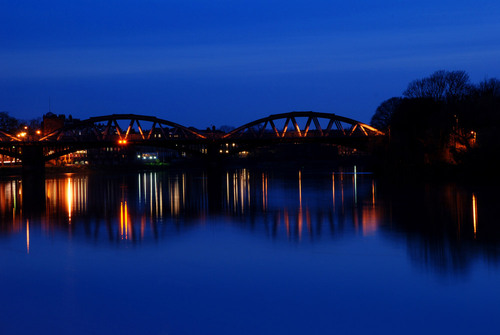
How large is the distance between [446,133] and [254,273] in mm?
52038

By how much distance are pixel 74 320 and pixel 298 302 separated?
4.31 m

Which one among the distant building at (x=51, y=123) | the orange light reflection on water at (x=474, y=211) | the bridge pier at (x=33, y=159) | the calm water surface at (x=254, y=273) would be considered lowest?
the calm water surface at (x=254, y=273)

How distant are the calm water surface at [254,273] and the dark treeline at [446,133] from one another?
2633cm

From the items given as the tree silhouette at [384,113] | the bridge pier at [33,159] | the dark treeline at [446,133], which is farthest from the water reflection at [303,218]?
the tree silhouette at [384,113]

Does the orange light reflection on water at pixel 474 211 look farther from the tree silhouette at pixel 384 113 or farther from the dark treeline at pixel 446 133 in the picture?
the tree silhouette at pixel 384 113

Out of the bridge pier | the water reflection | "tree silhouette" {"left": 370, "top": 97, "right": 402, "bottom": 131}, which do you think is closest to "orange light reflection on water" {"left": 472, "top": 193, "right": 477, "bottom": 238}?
the water reflection

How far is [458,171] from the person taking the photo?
200 feet

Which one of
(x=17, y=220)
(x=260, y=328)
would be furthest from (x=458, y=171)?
(x=260, y=328)

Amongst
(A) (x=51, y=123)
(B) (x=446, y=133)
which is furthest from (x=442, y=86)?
(A) (x=51, y=123)

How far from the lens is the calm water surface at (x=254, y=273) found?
12547mm

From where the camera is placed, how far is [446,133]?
65438mm

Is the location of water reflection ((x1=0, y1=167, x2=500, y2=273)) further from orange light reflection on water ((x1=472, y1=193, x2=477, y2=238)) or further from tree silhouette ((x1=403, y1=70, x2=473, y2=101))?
tree silhouette ((x1=403, y1=70, x2=473, y2=101))

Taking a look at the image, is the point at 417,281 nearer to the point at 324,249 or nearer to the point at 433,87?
the point at 324,249

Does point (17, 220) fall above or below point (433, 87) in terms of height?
below
